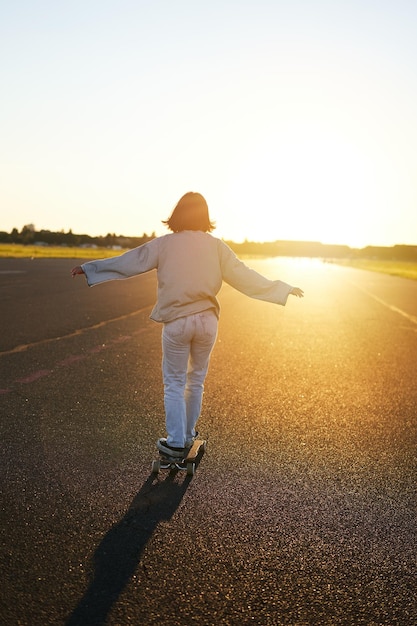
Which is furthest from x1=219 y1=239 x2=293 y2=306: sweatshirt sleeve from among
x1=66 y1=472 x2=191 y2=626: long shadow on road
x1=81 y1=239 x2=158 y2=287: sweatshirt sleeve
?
x1=66 y1=472 x2=191 y2=626: long shadow on road

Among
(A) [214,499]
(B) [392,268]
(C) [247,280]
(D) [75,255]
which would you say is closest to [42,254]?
(D) [75,255]

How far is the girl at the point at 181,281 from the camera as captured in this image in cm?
454

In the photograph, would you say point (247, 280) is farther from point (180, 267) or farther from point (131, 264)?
point (131, 264)

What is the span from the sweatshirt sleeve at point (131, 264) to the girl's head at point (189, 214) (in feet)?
0.58

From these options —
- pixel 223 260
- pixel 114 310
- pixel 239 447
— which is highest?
pixel 223 260

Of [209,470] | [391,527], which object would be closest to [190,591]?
[391,527]

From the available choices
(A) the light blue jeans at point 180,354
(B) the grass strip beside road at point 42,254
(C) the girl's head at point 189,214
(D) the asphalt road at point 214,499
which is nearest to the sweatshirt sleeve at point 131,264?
(C) the girl's head at point 189,214

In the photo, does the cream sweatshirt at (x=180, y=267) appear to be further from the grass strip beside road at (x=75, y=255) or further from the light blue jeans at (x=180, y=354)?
the grass strip beside road at (x=75, y=255)

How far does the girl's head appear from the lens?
4.55m

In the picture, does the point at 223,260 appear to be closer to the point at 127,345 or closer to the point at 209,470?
the point at 209,470

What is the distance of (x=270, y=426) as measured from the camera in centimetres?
593

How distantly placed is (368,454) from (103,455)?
6.49 ft

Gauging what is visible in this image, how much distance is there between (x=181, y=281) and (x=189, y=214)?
0.44m

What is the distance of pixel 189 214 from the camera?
4.55 meters
